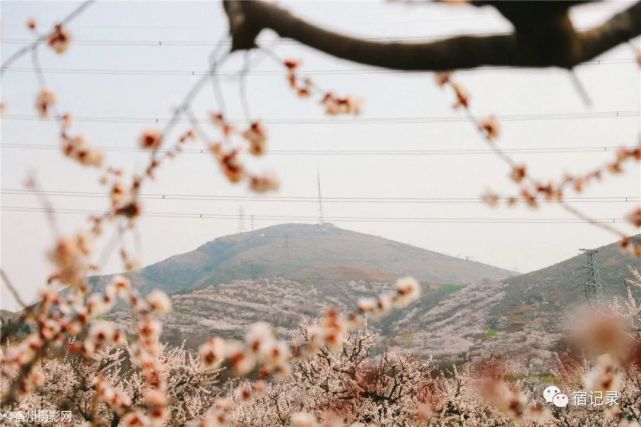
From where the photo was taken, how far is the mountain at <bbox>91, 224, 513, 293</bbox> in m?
144

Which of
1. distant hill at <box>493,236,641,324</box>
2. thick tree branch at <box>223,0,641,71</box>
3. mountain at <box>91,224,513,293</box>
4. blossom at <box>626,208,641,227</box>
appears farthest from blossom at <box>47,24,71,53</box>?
mountain at <box>91,224,513,293</box>

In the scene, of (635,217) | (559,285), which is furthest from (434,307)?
(635,217)

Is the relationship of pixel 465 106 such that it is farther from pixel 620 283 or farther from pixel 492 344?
pixel 620 283

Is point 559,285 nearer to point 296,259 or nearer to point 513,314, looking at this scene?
point 513,314

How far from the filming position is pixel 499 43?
5.44 feet

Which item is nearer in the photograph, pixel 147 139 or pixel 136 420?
pixel 147 139

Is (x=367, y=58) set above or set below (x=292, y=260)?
above

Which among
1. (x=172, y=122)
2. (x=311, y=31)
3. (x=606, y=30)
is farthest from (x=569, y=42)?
(x=172, y=122)

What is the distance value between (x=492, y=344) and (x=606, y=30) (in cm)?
6404

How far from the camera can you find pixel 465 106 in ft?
9.57

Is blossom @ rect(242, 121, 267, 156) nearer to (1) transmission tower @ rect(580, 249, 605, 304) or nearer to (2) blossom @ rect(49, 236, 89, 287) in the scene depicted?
(2) blossom @ rect(49, 236, 89, 287)

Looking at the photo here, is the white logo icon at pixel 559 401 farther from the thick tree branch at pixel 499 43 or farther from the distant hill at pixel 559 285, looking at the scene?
the distant hill at pixel 559 285

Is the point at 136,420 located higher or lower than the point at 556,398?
higher

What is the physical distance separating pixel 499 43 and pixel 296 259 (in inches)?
5799
